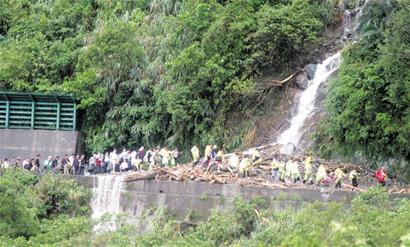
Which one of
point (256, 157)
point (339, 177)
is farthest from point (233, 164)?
point (339, 177)

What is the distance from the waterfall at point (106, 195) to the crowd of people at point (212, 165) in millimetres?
1509

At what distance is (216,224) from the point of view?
23.6m

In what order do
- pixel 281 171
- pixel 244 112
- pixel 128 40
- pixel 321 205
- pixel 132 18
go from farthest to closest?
1. pixel 132 18
2. pixel 128 40
3. pixel 244 112
4. pixel 281 171
5. pixel 321 205

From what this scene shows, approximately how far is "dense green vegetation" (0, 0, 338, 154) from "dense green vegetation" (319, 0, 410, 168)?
15.2 feet

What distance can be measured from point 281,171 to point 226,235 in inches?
188

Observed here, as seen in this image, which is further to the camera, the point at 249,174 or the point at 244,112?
the point at 244,112

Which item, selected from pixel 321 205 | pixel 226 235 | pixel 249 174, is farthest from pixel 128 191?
pixel 321 205

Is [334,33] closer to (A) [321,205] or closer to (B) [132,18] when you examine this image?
(B) [132,18]

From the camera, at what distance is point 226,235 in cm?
2317

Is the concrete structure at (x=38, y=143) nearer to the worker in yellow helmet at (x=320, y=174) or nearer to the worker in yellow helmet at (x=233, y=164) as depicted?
the worker in yellow helmet at (x=233, y=164)

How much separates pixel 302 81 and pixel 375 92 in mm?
6412

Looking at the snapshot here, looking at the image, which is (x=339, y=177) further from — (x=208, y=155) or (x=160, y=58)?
(x=160, y=58)

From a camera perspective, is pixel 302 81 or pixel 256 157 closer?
pixel 256 157

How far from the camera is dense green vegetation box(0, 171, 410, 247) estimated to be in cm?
1975
